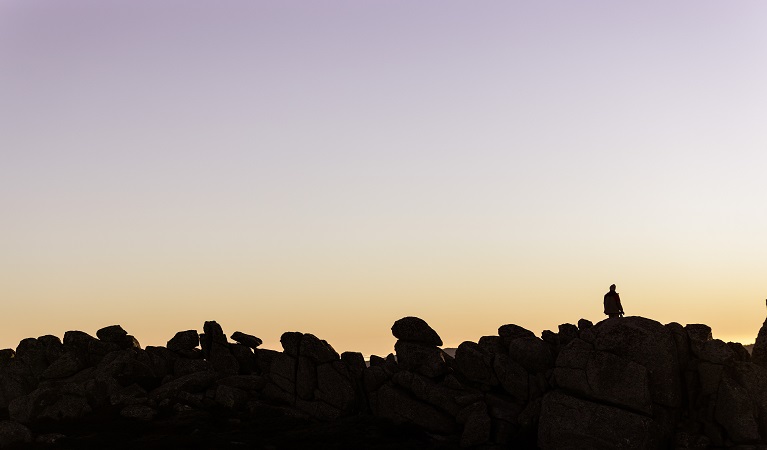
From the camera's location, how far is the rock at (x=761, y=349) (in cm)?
6238

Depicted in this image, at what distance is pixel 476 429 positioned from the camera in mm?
58500

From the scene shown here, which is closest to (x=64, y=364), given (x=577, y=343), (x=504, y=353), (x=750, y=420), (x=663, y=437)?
(x=504, y=353)

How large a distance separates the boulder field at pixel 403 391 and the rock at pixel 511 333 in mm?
142

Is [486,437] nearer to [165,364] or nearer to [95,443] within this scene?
[95,443]

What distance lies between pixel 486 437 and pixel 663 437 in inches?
448

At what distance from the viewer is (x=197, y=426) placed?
64.5 meters

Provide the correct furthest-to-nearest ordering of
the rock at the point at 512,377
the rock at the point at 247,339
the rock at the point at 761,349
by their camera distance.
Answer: the rock at the point at 247,339 < the rock at the point at 512,377 < the rock at the point at 761,349

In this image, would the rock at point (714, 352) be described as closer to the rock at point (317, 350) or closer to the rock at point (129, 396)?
the rock at point (317, 350)

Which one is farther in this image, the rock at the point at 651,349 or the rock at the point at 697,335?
the rock at the point at 697,335

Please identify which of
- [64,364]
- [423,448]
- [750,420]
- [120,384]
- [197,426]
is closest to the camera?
[750,420]

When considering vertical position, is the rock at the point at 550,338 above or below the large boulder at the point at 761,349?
above

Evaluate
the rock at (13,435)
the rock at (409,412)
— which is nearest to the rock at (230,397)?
the rock at (409,412)

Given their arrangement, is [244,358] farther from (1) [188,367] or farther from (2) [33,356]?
(2) [33,356]

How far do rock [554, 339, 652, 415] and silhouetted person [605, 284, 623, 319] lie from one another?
612cm
